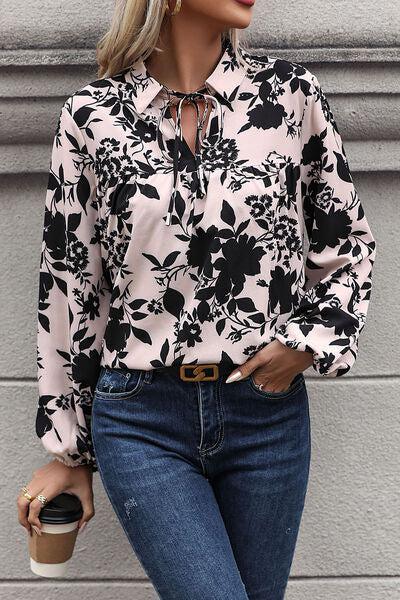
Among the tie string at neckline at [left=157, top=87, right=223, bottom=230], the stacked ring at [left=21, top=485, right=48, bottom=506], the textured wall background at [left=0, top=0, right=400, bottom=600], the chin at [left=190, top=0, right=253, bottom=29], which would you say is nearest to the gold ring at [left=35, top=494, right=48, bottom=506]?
the stacked ring at [left=21, top=485, right=48, bottom=506]

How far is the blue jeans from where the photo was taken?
1916mm

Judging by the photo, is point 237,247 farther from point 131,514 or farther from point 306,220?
point 131,514

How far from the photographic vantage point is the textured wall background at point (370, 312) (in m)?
2.65

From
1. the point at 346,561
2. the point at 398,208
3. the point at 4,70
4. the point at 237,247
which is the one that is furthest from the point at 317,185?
the point at 346,561

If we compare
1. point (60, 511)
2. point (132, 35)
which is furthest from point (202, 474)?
point (132, 35)

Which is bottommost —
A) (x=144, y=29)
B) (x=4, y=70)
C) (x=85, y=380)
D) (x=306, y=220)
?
(x=85, y=380)

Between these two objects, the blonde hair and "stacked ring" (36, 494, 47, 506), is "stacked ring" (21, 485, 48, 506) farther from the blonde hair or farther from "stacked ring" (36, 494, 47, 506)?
the blonde hair

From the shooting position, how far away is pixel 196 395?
6.49 feet

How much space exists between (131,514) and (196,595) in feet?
0.81

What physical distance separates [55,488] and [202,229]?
83 cm

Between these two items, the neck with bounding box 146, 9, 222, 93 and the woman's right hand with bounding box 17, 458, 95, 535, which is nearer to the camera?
the neck with bounding box 146, 9, 222, 93

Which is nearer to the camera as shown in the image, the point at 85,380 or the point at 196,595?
the point at 196,595

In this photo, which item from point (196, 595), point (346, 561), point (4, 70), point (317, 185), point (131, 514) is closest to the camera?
point (196, 595)

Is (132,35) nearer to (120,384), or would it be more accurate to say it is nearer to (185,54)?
(185,54)
